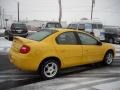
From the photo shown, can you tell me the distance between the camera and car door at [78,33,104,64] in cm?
915

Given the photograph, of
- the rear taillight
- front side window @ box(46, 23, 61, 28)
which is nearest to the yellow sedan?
the rear taillight

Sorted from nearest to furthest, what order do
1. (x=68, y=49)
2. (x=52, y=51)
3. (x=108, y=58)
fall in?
(x=52, y=51), (x=68, y=49), (x=108, y=58)

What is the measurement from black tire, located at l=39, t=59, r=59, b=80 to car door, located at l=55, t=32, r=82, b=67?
1.10ft

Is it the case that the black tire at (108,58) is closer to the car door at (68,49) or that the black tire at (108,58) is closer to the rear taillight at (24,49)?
the car door at (68,49)

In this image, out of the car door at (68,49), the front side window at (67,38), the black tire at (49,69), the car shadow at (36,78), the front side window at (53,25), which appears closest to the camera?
the car shadow at (36,78)

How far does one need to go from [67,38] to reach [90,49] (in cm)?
105

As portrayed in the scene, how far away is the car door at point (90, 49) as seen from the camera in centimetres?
915

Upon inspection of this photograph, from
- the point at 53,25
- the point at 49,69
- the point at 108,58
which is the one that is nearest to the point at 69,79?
the point at 49,69

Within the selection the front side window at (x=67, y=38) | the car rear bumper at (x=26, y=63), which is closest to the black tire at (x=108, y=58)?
the front side window at (x=67, y=38)

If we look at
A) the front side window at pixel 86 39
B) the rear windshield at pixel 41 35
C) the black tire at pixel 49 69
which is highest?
the rear windshield at pixel 41 35

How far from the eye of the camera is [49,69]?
815cm

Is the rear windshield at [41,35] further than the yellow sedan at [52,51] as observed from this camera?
Yes

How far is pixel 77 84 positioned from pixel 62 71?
1717 mm

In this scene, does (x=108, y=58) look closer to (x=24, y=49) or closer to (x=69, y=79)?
(x=69, y=79)
